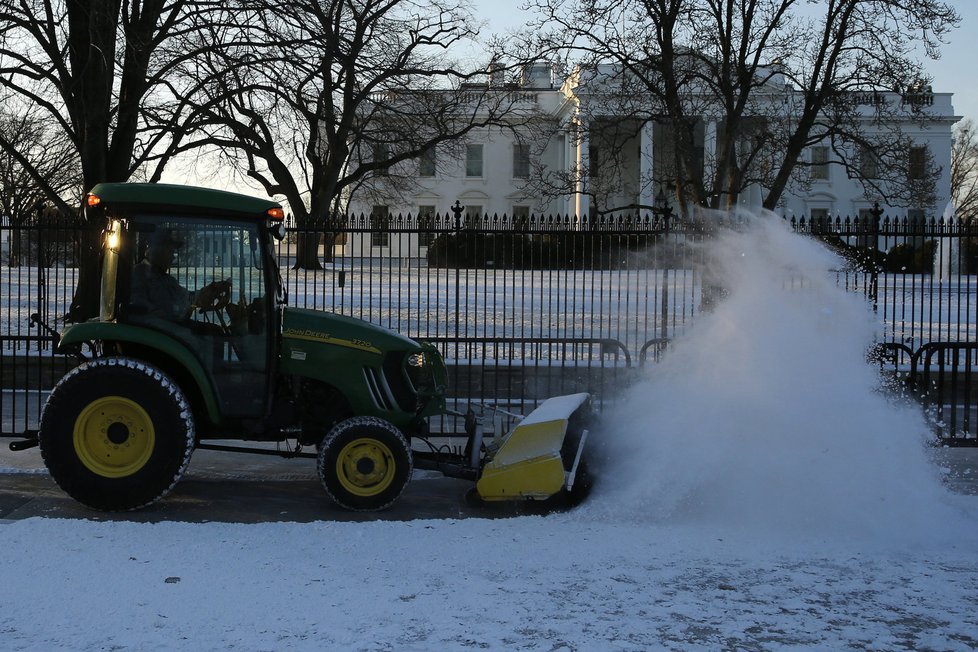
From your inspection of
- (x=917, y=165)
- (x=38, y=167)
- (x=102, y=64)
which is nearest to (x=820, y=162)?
(x=917, y=165)

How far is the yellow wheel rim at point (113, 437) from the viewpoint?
7.46 metres

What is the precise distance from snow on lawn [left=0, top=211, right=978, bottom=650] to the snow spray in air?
2 centimetres

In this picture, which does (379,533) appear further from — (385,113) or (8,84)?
(385,113)

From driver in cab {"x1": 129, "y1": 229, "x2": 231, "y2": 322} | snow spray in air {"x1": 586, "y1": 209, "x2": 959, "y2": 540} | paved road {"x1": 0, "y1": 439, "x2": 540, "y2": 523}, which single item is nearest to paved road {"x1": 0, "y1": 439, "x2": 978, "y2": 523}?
paved road {"x1": 0, "y1": 439, "x2": 540, "y2": 523}

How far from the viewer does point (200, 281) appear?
7.69 m

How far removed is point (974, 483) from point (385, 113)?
1439 cm

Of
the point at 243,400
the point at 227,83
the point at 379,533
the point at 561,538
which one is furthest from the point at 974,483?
the point at 227,83

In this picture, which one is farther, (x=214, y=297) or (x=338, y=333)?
(x=338, y=333)

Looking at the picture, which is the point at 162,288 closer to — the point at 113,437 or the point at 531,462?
the point at 113,437

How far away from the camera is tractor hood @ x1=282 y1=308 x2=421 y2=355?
25.8 ft

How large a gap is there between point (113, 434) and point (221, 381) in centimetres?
85

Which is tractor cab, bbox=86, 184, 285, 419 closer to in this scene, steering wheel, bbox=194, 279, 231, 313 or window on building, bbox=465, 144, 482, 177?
steering wheel, bbox=194, 279, 231, 313

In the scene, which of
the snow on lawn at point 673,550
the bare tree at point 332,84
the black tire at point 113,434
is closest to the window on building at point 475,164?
the bare tree at point 332,84

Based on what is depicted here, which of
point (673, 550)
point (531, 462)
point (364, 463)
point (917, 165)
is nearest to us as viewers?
point (673, 550)
